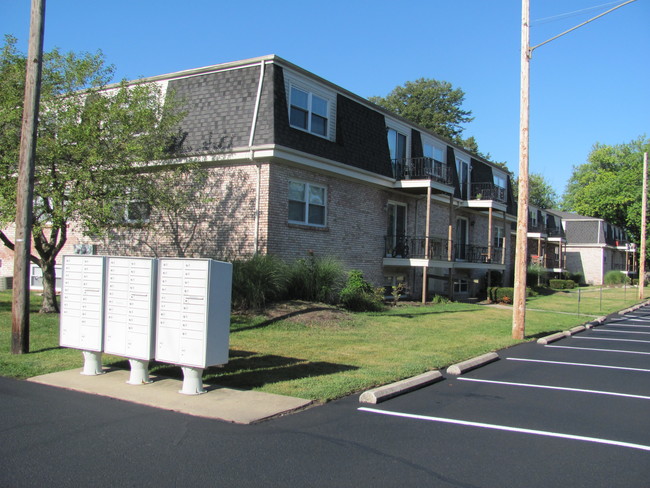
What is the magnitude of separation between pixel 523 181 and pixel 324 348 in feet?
21.3

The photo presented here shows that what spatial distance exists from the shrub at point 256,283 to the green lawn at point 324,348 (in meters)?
0.68

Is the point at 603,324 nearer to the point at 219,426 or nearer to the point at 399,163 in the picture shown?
the point at 399,163

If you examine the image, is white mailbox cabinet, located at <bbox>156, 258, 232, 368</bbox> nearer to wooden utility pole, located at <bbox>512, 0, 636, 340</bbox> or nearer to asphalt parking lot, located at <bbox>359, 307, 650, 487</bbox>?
asphalt parking lot, located at <bbox>359, 307, 650, 487</bbox>

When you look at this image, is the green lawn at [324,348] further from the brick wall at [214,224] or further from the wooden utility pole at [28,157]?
the brick wall at [214,224]

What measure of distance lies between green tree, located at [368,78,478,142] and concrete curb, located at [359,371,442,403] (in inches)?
2246

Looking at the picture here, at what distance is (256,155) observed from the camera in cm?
1594

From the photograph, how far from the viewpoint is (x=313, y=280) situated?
629 inches

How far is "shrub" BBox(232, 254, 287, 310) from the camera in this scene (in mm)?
14000

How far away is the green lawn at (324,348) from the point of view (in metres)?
7.95

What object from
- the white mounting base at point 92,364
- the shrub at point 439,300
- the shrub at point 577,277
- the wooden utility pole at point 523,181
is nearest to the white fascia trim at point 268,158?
the wooden utility pole at point 523,181

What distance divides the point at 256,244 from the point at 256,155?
8.18ft

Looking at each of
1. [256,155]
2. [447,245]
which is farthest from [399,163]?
[256,155]

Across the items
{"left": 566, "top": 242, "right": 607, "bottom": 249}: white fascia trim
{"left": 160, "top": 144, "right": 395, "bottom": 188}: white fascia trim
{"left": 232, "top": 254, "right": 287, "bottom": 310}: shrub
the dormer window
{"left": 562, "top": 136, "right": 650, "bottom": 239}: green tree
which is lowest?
{"left": 232, "top": 254, "right": 287, "bottom": 310}: shrub

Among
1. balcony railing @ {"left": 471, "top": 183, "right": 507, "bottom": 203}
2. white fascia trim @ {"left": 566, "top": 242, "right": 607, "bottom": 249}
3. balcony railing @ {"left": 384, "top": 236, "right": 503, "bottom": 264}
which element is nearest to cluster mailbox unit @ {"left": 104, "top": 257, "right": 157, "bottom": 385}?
balcony railing @ {"left": 384, "top": 236, "right": 503, "bottom": 264}
